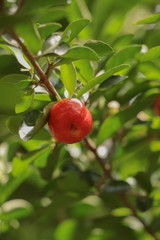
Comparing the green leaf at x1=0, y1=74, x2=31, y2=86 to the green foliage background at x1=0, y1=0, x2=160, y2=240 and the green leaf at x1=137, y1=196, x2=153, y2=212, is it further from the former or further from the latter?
the green leaf at x1=137, y1=196, x2=153, y2=212

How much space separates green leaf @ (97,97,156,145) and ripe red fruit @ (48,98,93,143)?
12.6 inches

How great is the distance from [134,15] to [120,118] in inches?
44.2

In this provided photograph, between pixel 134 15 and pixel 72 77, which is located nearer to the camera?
pixel 72 77

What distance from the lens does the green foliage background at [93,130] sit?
41.9 inches

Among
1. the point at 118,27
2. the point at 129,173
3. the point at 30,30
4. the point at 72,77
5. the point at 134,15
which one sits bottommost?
the point at 129,173

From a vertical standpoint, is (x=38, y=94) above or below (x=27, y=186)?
above

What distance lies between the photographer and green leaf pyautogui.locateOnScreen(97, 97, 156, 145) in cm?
131

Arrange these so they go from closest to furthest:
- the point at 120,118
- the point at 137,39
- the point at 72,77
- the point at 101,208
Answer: the point at 72,77 → the point at 120,118 → the point at 137,39 → the point at 101,208

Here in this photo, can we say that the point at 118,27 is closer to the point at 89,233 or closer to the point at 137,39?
the point at 137,39

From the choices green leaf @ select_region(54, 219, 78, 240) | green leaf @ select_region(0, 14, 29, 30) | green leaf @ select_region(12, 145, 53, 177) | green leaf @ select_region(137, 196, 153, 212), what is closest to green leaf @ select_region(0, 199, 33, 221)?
green leaf @ select_region(54, 219, 78, 240)

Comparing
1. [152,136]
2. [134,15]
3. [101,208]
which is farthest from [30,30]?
[134,15]

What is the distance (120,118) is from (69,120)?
1.33ft

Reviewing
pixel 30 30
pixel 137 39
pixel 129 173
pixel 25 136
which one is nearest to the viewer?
pixel 30 30

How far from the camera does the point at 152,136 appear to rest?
1.62 m
